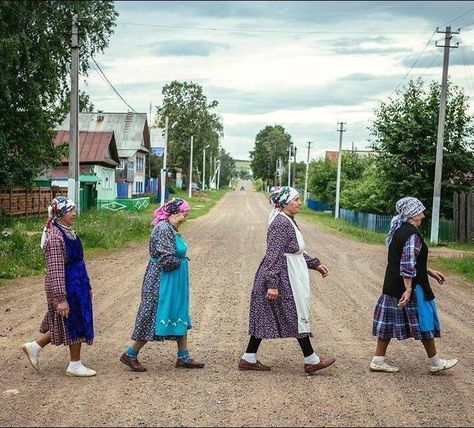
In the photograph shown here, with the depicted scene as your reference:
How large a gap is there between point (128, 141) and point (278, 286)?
55.7m

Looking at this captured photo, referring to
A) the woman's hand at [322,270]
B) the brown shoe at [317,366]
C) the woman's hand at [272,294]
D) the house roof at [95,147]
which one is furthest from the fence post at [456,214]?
the house roof at [95,147]

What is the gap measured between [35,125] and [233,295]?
16162 mm

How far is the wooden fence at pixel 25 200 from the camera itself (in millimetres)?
27469

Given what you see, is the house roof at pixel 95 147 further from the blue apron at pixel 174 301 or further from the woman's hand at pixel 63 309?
the woman's hand at pixel 63 309

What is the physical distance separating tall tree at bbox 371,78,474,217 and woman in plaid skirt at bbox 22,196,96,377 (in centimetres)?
2318

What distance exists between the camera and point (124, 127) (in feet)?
205

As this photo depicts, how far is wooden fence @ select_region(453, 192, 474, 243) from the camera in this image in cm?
2635

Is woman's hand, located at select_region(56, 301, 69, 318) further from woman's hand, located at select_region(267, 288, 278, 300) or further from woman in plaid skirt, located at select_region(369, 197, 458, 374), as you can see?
woman in plaid skirt, located at select_region(369, 197, 458, 374)

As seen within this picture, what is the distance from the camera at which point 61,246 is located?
6750mm

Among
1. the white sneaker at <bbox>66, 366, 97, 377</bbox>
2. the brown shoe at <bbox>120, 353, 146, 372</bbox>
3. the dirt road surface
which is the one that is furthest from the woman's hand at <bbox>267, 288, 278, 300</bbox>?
the white sneaker at <bbox>66, 366, 97, 377</bbox>

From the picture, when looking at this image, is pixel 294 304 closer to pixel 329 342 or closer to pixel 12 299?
pixel 329 342

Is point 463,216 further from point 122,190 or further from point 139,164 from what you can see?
point 139,164

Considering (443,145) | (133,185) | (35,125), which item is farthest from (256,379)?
(133,185)

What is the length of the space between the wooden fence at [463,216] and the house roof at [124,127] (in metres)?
37.1
